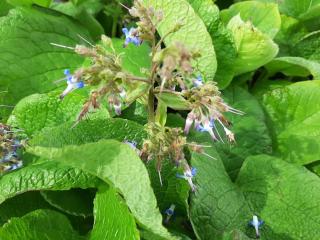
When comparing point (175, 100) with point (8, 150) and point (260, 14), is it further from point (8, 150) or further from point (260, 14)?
point (260, 14)

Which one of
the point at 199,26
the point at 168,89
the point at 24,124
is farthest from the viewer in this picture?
the point at 199,26

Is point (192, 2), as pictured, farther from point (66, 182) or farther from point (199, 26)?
point (66, 182)

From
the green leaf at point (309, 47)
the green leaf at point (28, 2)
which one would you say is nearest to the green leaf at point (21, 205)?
the green leaf at point (28, 2)

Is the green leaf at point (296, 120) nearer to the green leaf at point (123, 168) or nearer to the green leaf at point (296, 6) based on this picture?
the green leaf at point (296, 6)

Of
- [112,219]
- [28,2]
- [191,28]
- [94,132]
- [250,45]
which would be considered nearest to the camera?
[112,219]

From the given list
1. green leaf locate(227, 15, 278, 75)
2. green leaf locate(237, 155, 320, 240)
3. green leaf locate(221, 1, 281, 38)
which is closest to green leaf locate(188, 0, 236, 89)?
green leaf locate(227, 15, 278, 75)

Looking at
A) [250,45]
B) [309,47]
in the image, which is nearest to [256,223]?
[250,45]

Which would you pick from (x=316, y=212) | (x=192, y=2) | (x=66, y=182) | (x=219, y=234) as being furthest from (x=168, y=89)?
(x=192, y=2)
